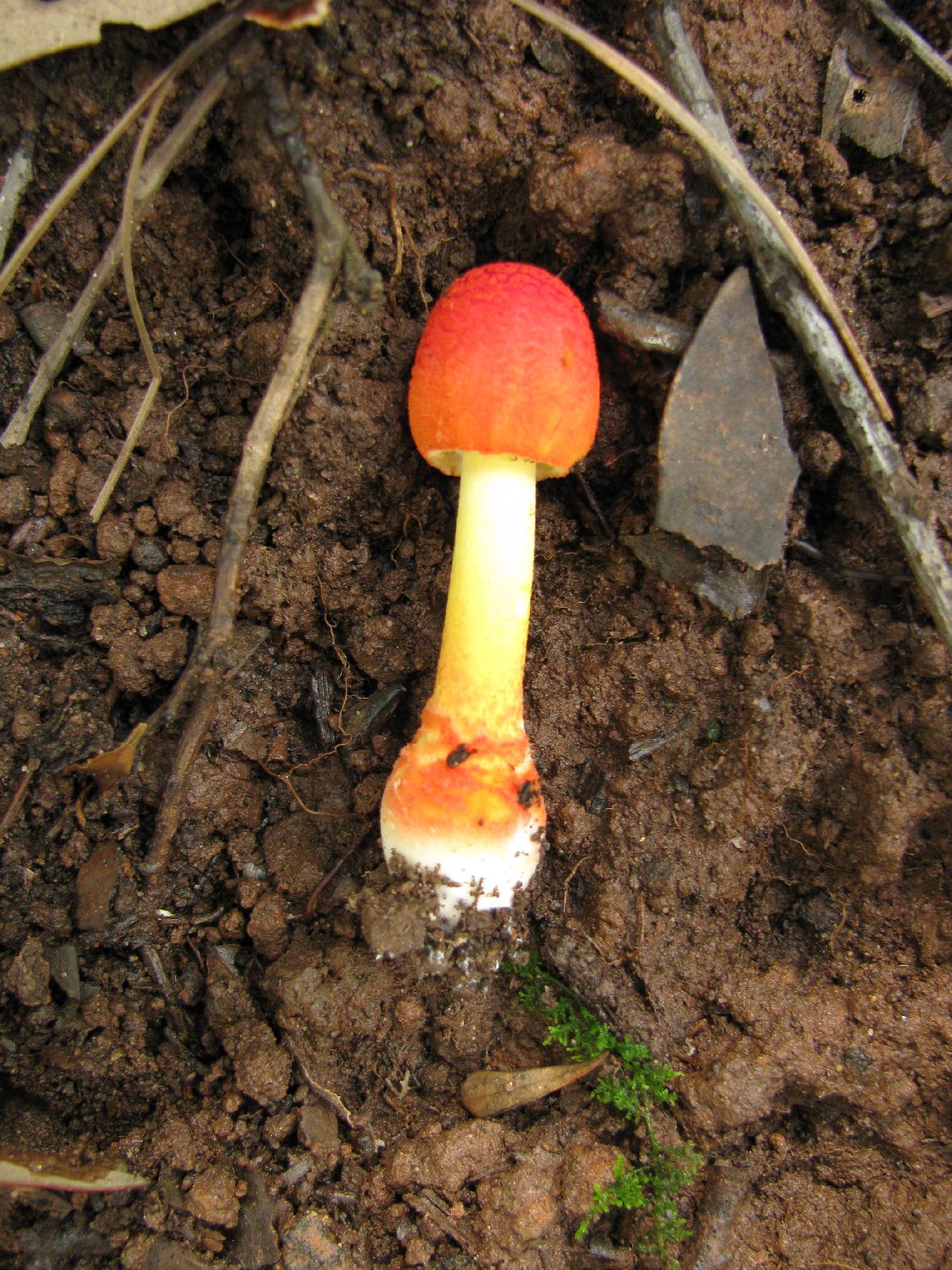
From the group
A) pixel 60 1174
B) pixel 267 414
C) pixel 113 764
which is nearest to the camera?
pixel 60 1174

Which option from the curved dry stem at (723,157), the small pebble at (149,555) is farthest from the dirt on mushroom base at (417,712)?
the curved dry stem at (723,157)

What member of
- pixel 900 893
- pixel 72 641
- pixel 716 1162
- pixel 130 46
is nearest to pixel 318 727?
pixel 72 641

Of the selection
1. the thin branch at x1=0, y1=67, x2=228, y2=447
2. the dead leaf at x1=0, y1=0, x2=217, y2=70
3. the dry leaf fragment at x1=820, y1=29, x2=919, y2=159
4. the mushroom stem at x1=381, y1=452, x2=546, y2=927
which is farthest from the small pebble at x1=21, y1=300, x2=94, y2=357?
the dry leaf fragment at x1=820, y1=29, x2=919, y2=159

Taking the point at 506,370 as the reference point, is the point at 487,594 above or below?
below

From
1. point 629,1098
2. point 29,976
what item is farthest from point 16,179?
point 629,1098

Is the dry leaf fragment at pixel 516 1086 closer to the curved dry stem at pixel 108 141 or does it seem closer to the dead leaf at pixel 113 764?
the dead leaf at pixel 113 764

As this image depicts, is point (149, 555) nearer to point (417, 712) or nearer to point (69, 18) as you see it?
point (417, 712)
